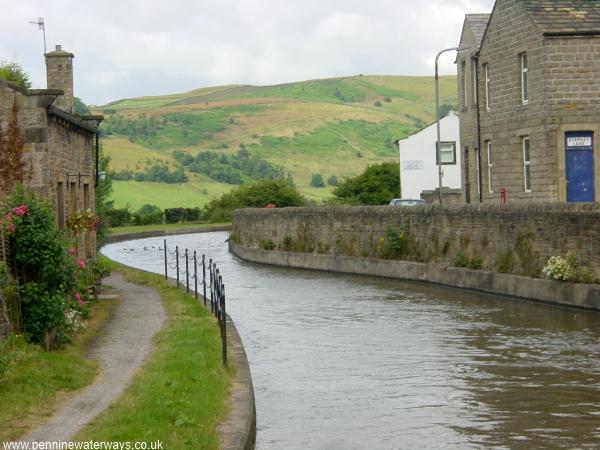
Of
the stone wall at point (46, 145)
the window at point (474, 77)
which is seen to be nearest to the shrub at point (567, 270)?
the stone wall at point (46, 145)

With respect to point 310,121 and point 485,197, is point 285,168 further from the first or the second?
point 485,197

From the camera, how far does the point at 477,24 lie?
141ft

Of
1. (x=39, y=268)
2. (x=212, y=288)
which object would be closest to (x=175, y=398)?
(x=39, y=268)

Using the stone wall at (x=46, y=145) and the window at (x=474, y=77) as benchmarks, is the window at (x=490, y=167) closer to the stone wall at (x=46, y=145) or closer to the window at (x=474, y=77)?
the window at (x=474, y=77)

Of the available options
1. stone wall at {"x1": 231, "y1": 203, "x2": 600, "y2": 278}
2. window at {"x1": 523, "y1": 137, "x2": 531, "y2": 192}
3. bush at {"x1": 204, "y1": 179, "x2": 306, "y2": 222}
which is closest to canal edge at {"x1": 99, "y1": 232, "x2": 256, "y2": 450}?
stone wall at {"x1": 231, "y1": 203, "x2": 600, "y2": 278}

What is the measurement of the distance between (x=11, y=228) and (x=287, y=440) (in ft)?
20.3

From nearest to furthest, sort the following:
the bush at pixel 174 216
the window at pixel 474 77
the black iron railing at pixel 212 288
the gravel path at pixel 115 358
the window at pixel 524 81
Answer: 1. the gravel path at pixel 115 358
2. the black iron railing at pixel 212 288
3. the window at pixel 524 81
4. the window at pixel 474 77
5. the bush at pixel 174 216

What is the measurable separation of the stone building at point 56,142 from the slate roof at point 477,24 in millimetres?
17093

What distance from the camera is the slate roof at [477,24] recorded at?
138 ft

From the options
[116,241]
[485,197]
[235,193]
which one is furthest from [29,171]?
[235,193]

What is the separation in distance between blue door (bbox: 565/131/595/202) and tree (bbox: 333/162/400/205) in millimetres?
41212

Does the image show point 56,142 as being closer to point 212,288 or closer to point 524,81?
point 212,288

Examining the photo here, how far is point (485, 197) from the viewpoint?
3925 cm

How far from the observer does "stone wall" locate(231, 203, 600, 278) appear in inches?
940
